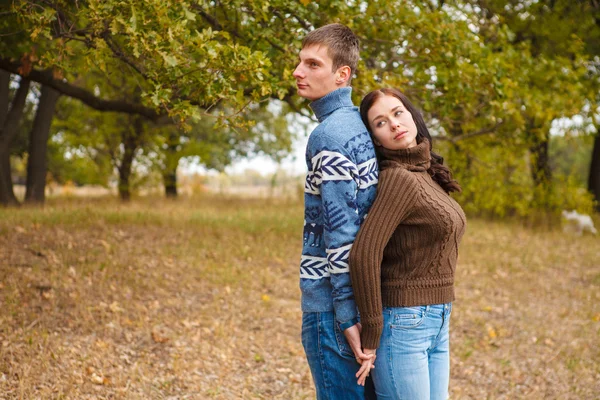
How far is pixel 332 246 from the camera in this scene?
1.96m

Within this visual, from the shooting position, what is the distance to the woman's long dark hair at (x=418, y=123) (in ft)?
7.26

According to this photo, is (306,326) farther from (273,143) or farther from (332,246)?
(273,143)

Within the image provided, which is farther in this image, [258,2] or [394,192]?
[258,2]

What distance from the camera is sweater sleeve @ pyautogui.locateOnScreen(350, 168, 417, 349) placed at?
192 cm

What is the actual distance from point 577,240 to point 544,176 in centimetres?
202

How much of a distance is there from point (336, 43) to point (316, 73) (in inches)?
5.2

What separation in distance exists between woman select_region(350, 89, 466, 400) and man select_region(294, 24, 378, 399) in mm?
53

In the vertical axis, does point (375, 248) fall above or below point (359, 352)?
above

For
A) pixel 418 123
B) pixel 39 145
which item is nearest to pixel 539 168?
pixel 39 145

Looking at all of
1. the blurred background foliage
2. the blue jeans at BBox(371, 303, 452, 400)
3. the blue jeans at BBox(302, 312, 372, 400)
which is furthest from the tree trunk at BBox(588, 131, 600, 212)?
the blue jeans at BBox(302, 312, 372, 400)

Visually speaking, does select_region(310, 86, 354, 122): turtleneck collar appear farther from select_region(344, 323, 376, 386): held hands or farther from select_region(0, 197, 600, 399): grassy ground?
select_region(0, 197, 600, 399): grassy ground

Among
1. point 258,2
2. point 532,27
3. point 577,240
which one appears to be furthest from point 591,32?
point 258,2

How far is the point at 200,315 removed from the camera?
18.6 feet

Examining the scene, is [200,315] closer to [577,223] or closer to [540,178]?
[577,223]
